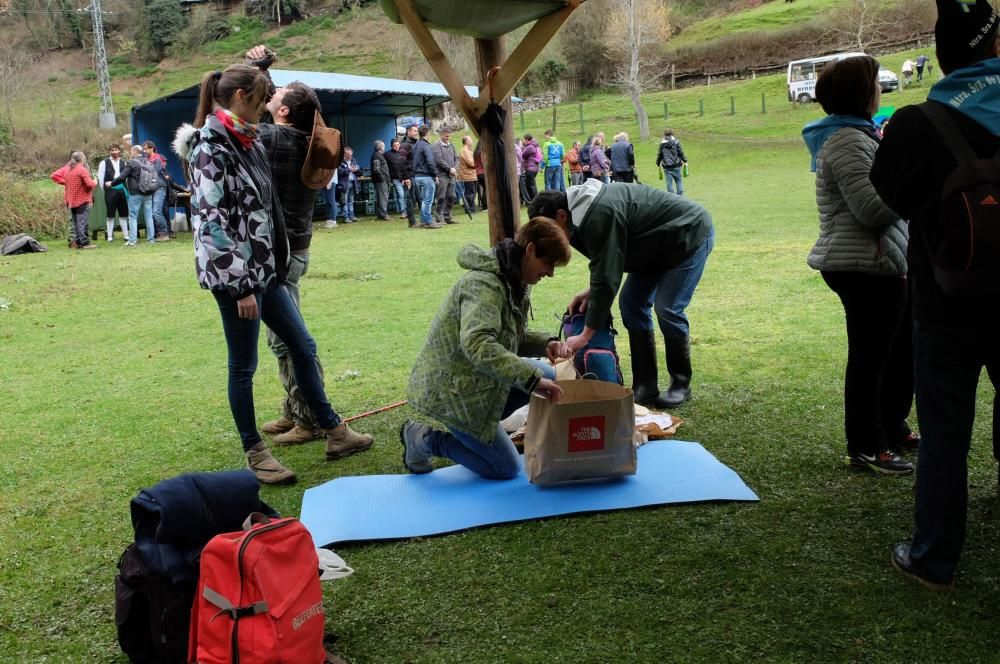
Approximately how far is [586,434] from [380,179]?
54.3 feet

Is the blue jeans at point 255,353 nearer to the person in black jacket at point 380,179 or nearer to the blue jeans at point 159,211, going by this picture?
the blue jeans at point 159,211

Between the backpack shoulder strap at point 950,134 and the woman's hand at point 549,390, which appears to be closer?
the backpack shoulder strap at point 950,134

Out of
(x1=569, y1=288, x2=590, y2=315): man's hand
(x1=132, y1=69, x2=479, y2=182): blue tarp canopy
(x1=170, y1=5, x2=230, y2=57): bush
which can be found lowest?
(x1=569, y1=288, x2=590, y2=315): man's hand

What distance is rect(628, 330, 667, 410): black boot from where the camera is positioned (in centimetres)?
546

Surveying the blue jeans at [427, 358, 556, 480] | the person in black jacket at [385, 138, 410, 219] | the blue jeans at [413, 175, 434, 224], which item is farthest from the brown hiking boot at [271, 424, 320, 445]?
the person in black jacket at [385, 138, 410, 219]

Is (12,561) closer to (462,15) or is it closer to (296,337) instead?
(296,337)

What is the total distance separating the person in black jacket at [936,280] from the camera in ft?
8.82

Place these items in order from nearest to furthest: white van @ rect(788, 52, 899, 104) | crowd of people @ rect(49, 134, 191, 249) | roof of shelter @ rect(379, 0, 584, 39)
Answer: roof of shelter @ rect(379, 0, 584, 39), crowd of people @ rect(49, 134, 191, 249), white van @ rect(788, 52, 899, 104)

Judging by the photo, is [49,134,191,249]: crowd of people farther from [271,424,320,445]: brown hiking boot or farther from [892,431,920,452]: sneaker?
[892,431,920,452]: sneaker

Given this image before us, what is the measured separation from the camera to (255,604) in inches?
101

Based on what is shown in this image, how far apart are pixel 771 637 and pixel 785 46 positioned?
2162 inches

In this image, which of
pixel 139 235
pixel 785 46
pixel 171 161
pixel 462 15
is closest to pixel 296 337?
pixel 462 15

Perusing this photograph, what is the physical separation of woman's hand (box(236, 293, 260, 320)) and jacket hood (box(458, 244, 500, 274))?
3.19 feet

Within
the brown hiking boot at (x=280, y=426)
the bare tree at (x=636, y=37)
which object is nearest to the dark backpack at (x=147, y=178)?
the brown hiking boot at (x=280, y=426)
